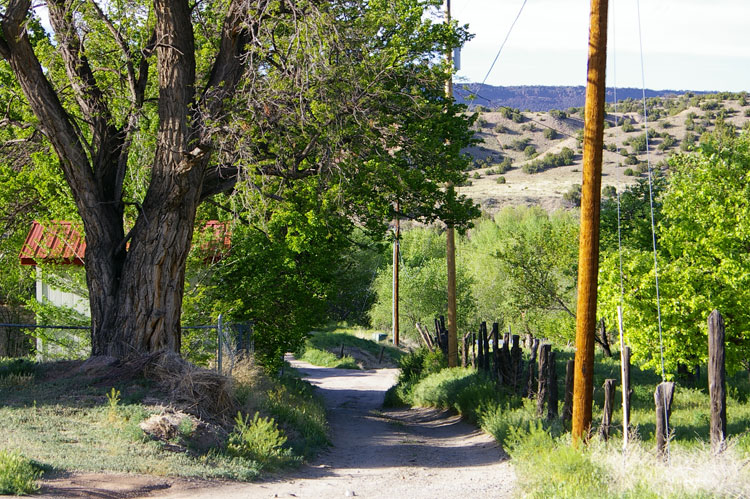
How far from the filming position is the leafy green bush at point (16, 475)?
7.70m

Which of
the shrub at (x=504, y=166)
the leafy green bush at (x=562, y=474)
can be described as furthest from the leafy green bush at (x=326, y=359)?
the shrub at (x=504, y=166)

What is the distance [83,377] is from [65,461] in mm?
3650

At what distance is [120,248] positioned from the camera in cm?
1377

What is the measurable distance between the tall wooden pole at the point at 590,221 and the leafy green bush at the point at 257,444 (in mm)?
4498

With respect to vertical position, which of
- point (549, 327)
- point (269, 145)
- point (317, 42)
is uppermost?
point (317, 42)

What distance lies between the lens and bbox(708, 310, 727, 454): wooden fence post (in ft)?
31.4

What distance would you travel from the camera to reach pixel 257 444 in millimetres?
11586

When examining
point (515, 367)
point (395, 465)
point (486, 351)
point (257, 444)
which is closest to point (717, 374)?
point (395, 465)

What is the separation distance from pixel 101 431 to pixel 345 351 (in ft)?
128

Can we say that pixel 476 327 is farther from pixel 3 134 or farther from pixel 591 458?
pixel 591 458

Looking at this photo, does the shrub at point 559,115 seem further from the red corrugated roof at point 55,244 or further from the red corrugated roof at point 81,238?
the red corrugated roof at point 81,238

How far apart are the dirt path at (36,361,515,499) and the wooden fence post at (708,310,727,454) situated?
9.24 feet

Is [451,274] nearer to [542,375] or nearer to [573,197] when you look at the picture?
[542,375]

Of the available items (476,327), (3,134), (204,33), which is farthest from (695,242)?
(476,327)
